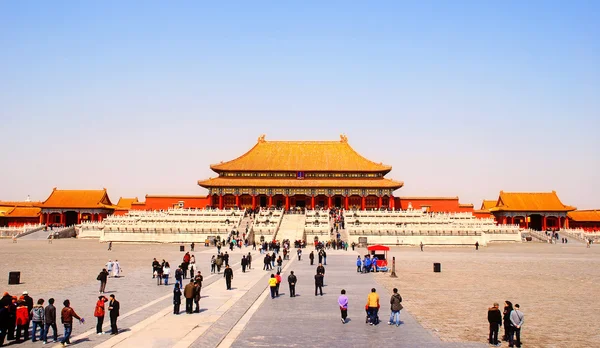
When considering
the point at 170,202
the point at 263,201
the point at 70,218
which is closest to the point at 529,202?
the point at 263,201

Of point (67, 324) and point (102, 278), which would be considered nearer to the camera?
point (67, 324)

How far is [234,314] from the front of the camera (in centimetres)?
1808

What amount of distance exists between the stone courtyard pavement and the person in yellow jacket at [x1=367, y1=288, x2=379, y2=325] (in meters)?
0.37

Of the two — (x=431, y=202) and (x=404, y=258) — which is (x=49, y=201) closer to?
(x=431, y=202)

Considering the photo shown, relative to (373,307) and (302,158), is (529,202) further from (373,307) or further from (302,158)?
(373,307)

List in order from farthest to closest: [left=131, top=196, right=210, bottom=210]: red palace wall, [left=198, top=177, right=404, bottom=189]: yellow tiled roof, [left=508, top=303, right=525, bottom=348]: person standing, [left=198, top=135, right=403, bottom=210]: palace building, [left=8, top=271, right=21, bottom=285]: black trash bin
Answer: [left=131, top=196, right=210, bottom=210]: red palace wall, [left=198, top=135, right=403, bottom=210]: palace building, [left=198, top=177, right=404, bottom=189]: yellow tiled roof, [left=8, top=271, right=21, bottom=285]: black trash bin, [left=508, top=303, right=525, bottom=348]: person standing

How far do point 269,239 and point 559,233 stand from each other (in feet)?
126

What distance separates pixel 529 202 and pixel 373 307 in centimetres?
7596

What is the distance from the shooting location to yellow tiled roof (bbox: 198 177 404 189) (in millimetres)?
81925

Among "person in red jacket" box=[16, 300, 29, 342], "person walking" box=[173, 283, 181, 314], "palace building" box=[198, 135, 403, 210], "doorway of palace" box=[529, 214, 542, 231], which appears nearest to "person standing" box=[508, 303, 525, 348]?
"person walking" box=[173, 283, 181, 314]

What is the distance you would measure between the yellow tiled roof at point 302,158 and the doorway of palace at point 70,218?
79.9ft

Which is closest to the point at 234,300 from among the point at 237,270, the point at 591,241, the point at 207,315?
the point at 207,315

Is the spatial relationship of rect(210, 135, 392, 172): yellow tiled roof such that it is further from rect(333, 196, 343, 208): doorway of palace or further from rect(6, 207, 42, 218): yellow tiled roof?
rect(6, 207, 42, 218): yellow tiled roof

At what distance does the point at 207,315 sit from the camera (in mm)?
17938
